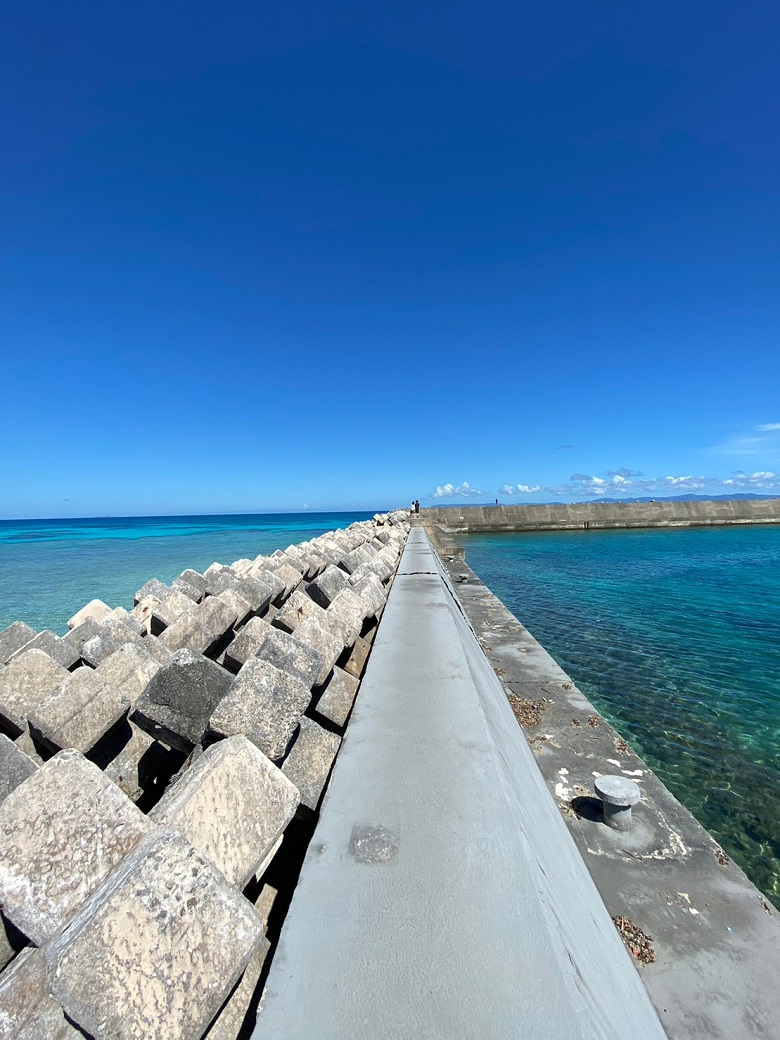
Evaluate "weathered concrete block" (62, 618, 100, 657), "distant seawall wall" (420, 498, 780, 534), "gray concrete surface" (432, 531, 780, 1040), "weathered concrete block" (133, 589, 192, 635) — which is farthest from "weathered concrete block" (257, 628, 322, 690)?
"distant seawall wall" (420, 498, 780, 534)

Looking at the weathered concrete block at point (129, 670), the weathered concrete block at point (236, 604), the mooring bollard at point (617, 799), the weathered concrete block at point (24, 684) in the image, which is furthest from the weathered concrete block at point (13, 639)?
the mooring bollard at point (617, 799)

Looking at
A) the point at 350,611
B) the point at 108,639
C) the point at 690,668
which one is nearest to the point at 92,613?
the point at 108,639

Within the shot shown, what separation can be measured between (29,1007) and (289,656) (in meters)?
1.18

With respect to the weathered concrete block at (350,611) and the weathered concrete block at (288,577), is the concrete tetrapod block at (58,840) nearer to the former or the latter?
the weathered concrete block at (350,611)

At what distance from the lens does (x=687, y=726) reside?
463cm

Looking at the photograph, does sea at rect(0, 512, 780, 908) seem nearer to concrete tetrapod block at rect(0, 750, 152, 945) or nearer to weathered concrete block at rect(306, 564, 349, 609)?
weathered concrete block at rect(306, 564, 349, 609)

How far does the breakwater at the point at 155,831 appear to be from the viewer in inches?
34.7

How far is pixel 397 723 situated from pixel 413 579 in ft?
12.6

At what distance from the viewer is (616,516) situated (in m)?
37.3

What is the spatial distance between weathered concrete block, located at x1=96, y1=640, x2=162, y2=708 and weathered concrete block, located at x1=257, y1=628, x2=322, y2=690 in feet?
1.78

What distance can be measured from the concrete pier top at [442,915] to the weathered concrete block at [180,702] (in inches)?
22.9

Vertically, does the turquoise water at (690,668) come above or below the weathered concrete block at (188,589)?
below

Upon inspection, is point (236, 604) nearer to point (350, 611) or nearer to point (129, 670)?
point (350, 611)

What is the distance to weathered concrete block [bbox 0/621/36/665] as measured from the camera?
8.89 ft
